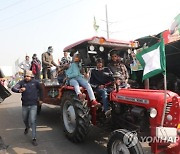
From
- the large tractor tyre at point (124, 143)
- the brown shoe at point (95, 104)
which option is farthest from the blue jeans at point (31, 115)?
the large tractor tyre at point (124, 143)

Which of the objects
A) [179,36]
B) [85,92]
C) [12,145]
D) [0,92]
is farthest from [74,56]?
[179,36]

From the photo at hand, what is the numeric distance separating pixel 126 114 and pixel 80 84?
1548 mm

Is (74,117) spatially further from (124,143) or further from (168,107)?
(168,107)

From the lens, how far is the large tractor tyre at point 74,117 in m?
6.06

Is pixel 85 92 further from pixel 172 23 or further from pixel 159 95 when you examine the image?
pixel 172 23

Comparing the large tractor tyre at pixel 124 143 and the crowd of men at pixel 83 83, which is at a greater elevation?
the crowd of men at pixel 83 83

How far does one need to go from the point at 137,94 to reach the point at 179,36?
5024mm

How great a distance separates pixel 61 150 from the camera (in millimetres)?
5996

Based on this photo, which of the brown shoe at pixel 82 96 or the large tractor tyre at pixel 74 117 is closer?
the large tractor tyre at pixel 74 117

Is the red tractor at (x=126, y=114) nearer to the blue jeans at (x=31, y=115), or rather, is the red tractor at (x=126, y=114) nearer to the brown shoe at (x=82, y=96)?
the brown shoe at (x=82, y=96)

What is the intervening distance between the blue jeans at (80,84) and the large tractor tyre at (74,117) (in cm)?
21

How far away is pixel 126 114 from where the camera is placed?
5484 millimetres

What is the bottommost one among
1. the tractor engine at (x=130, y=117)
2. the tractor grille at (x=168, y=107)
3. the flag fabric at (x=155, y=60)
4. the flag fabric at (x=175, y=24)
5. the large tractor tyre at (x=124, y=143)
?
the large tractor tyre at (x=124, y=143)

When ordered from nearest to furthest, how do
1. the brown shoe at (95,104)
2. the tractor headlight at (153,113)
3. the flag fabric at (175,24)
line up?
the tractor headlight at (153,113), the brown shoe at (95,104), the flag fabric at (175,24)
